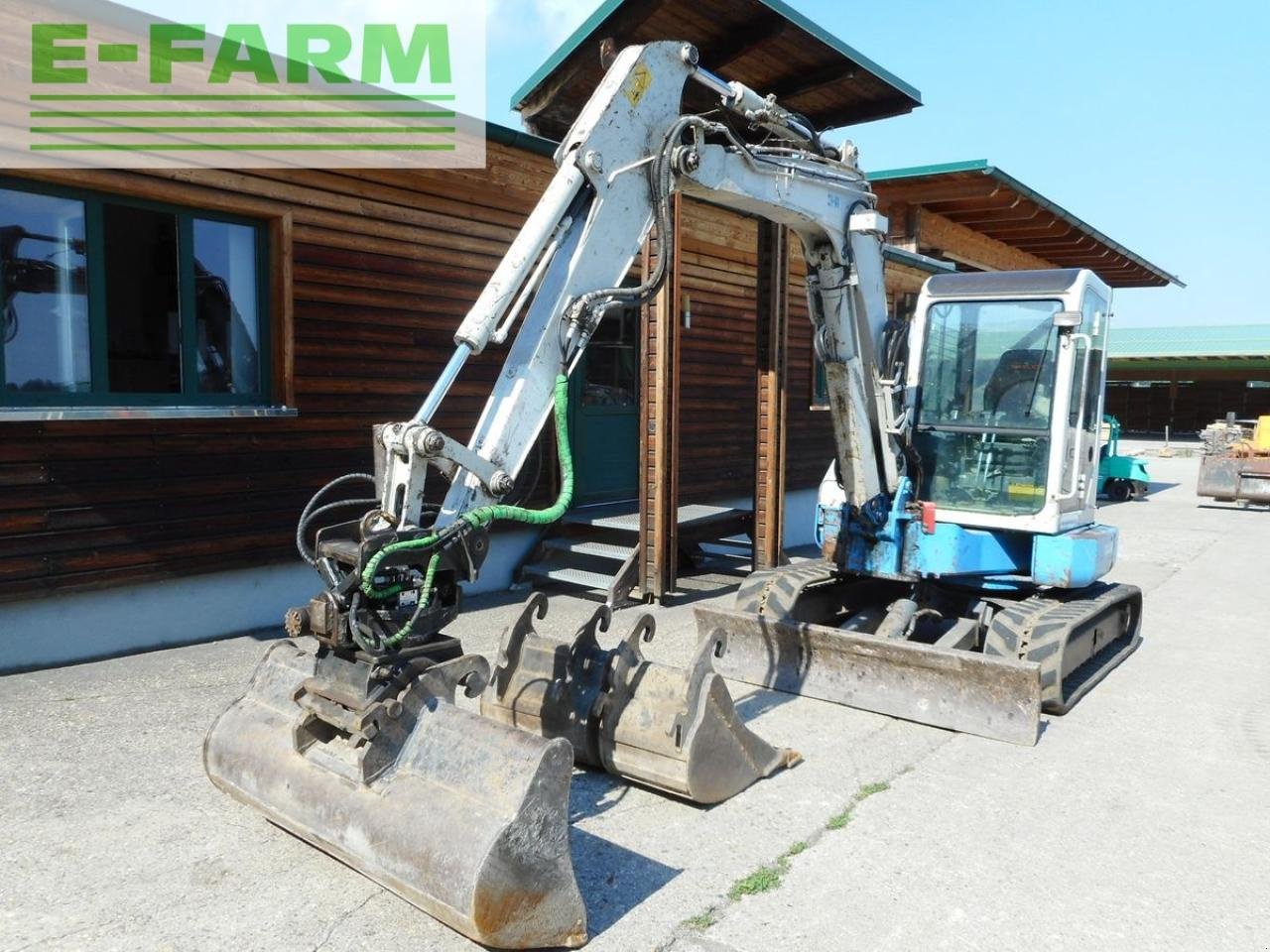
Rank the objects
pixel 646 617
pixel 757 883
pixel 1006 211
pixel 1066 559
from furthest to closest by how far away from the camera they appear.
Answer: pixel 1006 211, pixel 1066 559, pixel 646 617, pixel 757 883

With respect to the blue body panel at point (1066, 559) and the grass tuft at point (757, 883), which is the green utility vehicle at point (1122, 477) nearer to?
the blue body panel at point (1066, 559)

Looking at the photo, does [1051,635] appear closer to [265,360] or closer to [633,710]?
[633,710]

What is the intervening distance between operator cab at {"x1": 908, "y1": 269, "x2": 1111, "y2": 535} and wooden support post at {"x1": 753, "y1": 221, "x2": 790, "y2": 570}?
2360 mm

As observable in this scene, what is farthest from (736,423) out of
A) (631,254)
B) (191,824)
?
(191,824)

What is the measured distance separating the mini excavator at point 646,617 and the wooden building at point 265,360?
0.86 meters

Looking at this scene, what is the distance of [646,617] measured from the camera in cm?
409

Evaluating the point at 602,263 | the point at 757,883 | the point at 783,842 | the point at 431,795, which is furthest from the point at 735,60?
the point at 431,795

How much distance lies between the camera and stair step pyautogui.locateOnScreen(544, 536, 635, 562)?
7.63 meters

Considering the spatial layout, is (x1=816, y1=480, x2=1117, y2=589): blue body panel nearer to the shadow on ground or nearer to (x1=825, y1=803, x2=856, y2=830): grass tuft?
(x1=825, y1=803, x2=856, y2=830): grass tuft

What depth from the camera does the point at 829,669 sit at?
5.14m

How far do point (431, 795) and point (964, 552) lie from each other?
3704mm

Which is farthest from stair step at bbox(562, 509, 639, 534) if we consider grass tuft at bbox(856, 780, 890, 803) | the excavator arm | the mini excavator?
grass tuft at bbox(856, 780, 890, 803)

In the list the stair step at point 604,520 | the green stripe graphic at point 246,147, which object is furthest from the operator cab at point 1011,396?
the green stripe graphic at point 246,147

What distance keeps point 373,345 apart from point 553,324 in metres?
3.85
